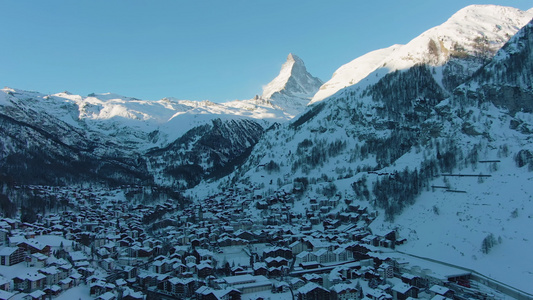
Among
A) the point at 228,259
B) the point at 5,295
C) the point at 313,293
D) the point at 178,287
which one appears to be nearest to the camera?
the point at 5,295

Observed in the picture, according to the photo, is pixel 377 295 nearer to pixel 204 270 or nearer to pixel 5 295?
pixel 204 270

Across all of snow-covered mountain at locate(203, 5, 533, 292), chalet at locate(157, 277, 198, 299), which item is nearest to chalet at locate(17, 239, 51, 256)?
chalet at locate(157, 277, 198, 299)

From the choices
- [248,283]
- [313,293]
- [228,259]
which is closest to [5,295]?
[248,283]

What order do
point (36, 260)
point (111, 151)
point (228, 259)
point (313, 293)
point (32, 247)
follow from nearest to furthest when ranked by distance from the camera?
1. point (313, 293)
2. point (36, 260)
3. point (32, 247)
4. point (228, 259)
5. point (111, 151)

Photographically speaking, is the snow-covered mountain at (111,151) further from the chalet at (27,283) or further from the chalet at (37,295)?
the chalet at (37,295)

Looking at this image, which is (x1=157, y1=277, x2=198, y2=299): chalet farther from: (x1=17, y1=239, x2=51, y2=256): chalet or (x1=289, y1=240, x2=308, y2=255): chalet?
(x1=17, y1=239, x2=51, y2=256): chalet

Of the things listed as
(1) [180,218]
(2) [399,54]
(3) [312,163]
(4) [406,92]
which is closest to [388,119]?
(4) [406,92]

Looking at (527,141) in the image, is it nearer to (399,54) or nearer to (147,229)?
(147,229)
